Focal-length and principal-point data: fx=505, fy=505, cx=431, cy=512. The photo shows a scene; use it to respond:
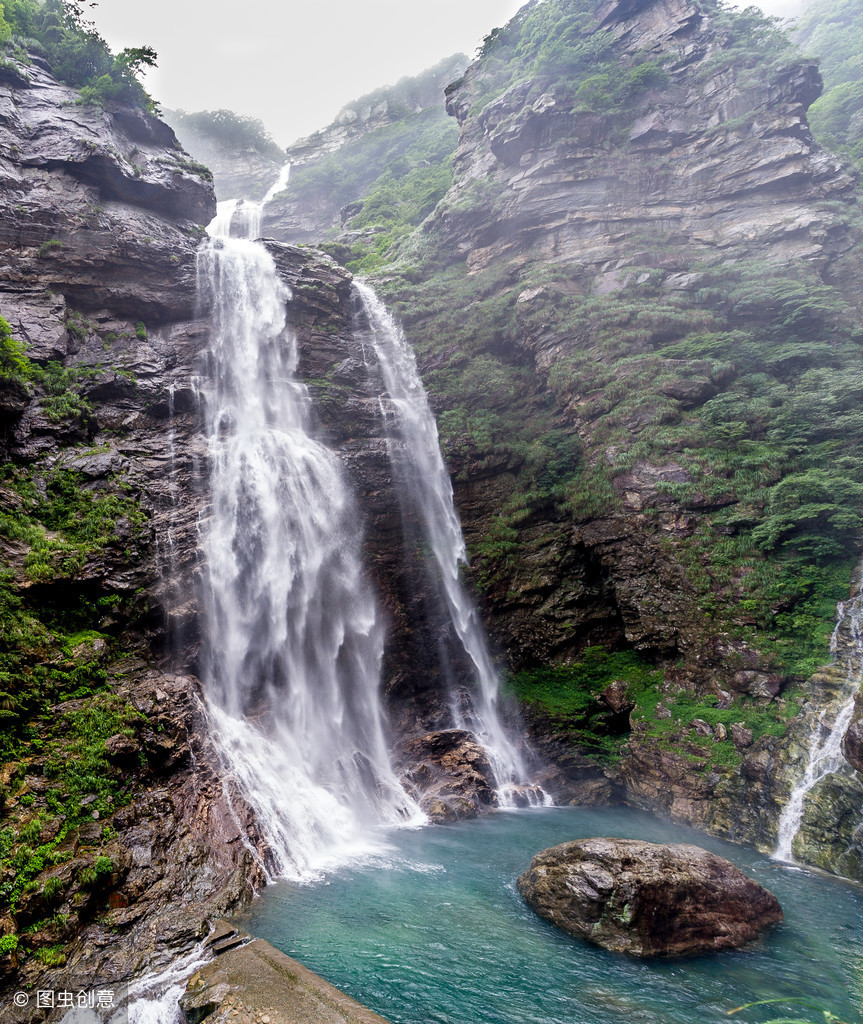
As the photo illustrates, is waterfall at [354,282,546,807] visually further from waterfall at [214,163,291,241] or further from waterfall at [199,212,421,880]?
waterfall at [214,163,291,241]

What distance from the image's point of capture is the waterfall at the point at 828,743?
973 centimetres

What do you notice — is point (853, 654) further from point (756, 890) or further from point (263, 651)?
point (263, 651)

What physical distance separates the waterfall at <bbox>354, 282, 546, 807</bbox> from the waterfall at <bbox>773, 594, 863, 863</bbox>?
19.5 feet

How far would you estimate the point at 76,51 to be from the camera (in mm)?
20828

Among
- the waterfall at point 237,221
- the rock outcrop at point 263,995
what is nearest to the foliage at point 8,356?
the rock outcrop at point 263,995

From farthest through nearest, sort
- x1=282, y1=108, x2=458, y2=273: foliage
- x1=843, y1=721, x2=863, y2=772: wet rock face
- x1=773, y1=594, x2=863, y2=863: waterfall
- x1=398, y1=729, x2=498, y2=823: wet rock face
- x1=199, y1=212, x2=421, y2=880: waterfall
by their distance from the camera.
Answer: x1=282, y1=108, x2=458, y2=273: foliage, x1=398, y1=729, x2=498, y2=823: wet rock face, x1=199, y1=212, x2=421, y2=880: waterfall, x1=773, y1=594, x2=863, y2=863: waterfall, x1=843, y1=721, x2=863, y2=772: wet rock face

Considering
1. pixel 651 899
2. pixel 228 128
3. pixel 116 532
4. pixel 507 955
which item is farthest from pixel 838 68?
pixel 228 128

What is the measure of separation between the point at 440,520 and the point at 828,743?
12.0 m

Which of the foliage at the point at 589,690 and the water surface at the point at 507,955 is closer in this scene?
the water surface at the point at 507,955

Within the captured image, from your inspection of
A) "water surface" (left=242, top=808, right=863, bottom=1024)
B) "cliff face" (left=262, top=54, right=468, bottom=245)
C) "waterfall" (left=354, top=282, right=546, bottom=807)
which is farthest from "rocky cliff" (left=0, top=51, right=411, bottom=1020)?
"cliff face" (left=262, top=54, right=468, bottom=245)

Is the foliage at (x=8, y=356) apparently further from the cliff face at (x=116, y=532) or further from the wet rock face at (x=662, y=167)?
the wet rock face at (x=662, y=167)

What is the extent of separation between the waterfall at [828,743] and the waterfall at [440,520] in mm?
5938

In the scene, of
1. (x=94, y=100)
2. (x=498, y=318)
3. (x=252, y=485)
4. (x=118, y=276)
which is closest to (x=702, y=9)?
(x=498, y=318)

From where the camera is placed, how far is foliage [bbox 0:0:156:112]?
20594 mm
